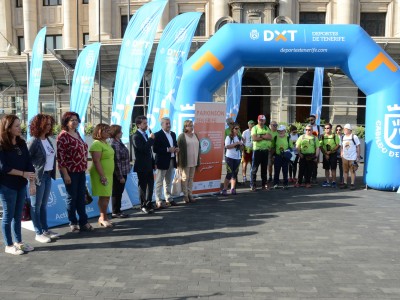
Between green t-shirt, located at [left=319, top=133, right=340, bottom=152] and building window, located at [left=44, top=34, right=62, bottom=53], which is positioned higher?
building window, located at [left=44, top=34, right=62, bottom=53]

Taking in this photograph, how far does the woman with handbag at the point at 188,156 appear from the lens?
26.3ft

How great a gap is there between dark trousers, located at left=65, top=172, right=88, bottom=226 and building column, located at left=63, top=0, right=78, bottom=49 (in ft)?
76.3

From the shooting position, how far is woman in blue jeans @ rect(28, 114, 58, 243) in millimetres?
5355

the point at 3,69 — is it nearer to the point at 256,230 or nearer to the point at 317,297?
the point at 256,230

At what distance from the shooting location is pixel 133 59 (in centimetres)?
851

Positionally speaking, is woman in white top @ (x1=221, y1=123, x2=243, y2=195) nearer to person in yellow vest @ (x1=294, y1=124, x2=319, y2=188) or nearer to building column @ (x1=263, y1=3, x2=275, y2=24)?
person in yellow vest @ (x1=294, y1=124, x2=319, y2=188)

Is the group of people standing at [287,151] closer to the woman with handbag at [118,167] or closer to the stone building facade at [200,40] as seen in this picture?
the woman with handbag at [118,167]

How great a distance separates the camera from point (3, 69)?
968 inches

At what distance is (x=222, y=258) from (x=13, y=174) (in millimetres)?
2699

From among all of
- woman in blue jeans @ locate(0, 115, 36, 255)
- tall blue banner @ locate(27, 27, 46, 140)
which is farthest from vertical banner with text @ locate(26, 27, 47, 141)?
woman in blue jeans @ locate(0, 115, 36, 255)

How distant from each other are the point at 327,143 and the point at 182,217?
4797mm

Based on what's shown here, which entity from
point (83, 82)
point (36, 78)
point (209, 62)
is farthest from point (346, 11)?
point (36, 78)

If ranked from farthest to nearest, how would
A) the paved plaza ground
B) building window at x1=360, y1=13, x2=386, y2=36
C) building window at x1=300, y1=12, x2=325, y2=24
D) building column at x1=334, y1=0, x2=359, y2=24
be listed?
1. building window at x1=300, y1=12, x2=325, y2=24
2. building window at x1=360, y1=13, x2=386, y2=36
3. building column at x1=334, y1=0, x2=359, y2=24
4. the paved plaza ground

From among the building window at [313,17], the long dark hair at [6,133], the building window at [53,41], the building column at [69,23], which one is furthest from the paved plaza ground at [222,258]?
the building window at [53,41]
